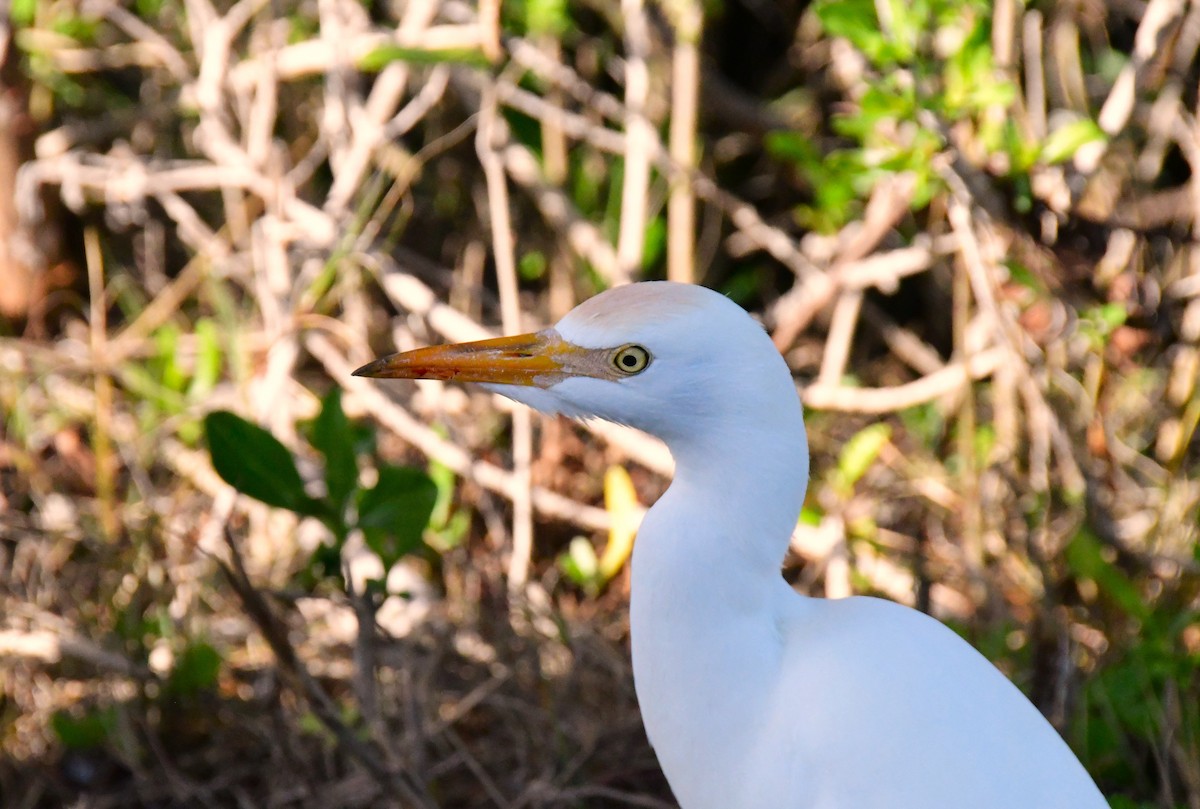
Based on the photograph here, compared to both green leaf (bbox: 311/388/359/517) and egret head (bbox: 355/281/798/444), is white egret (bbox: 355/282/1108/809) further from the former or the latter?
green leaf (bbox: 311/388/359/517)

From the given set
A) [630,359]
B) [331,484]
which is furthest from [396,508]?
[630,359]

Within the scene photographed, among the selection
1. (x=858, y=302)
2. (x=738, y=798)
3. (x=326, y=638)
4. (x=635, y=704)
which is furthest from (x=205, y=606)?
(x=858, y=302)

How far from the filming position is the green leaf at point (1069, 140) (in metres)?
1.70

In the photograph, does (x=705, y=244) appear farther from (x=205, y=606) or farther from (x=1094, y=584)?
(x=205, y=606)

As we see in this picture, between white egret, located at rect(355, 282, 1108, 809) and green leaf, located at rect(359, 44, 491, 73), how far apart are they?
1125 mm

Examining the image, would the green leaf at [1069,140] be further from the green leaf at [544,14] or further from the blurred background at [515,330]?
the green leaf at [544,14]

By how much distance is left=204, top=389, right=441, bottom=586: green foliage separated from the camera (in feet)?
4.53

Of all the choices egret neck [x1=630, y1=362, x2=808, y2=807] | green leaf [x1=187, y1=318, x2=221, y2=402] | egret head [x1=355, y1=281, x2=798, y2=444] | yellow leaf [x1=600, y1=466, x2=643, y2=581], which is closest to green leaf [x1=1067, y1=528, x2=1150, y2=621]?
yellow leaf [x1=600, y1=466, x2=643, y2=581]

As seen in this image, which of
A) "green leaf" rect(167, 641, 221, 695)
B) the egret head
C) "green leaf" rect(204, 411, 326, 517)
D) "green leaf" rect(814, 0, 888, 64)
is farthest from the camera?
"green leaf" rect(167, 641, 221, 695)

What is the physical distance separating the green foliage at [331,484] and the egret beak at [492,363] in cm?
29

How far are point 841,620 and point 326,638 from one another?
3.71ft

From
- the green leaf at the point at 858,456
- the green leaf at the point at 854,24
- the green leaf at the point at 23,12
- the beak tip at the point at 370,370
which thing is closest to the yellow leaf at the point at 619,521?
the green leaf at the point at 858,456

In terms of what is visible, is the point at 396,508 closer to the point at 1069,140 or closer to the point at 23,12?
the point at 1069,140

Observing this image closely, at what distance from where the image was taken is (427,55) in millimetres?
2139
